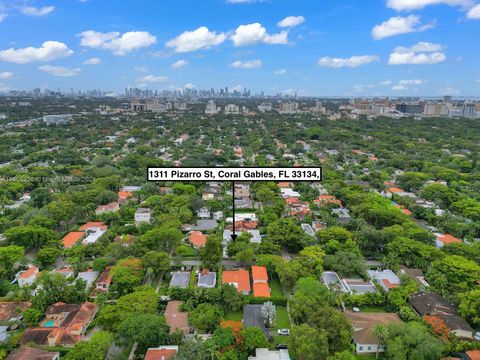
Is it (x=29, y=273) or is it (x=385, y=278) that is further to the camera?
(x=385, y=278)

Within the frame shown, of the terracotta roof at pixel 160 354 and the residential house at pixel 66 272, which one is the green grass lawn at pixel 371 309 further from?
the residential house at pixel 66 272

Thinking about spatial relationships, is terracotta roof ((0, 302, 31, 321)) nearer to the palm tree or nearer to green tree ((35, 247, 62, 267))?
green tree ((35, 247, 62, 267))

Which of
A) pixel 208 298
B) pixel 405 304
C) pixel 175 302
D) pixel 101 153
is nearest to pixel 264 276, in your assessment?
pixel 208 298

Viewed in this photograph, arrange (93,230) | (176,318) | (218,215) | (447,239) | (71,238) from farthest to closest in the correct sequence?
(218,215), (93,230), (447,239), (71,238), (176,318)

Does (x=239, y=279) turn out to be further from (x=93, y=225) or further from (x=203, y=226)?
(x=93, y=225)

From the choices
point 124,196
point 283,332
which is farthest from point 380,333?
point 124,196

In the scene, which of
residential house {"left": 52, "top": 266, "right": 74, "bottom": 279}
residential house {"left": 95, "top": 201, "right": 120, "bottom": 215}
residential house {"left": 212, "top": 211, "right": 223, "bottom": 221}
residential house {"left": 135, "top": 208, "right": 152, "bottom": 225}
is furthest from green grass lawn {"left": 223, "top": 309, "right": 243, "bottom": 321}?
residential house {"left": 95, "top": 201, "right": 120, "bottom": 215}
